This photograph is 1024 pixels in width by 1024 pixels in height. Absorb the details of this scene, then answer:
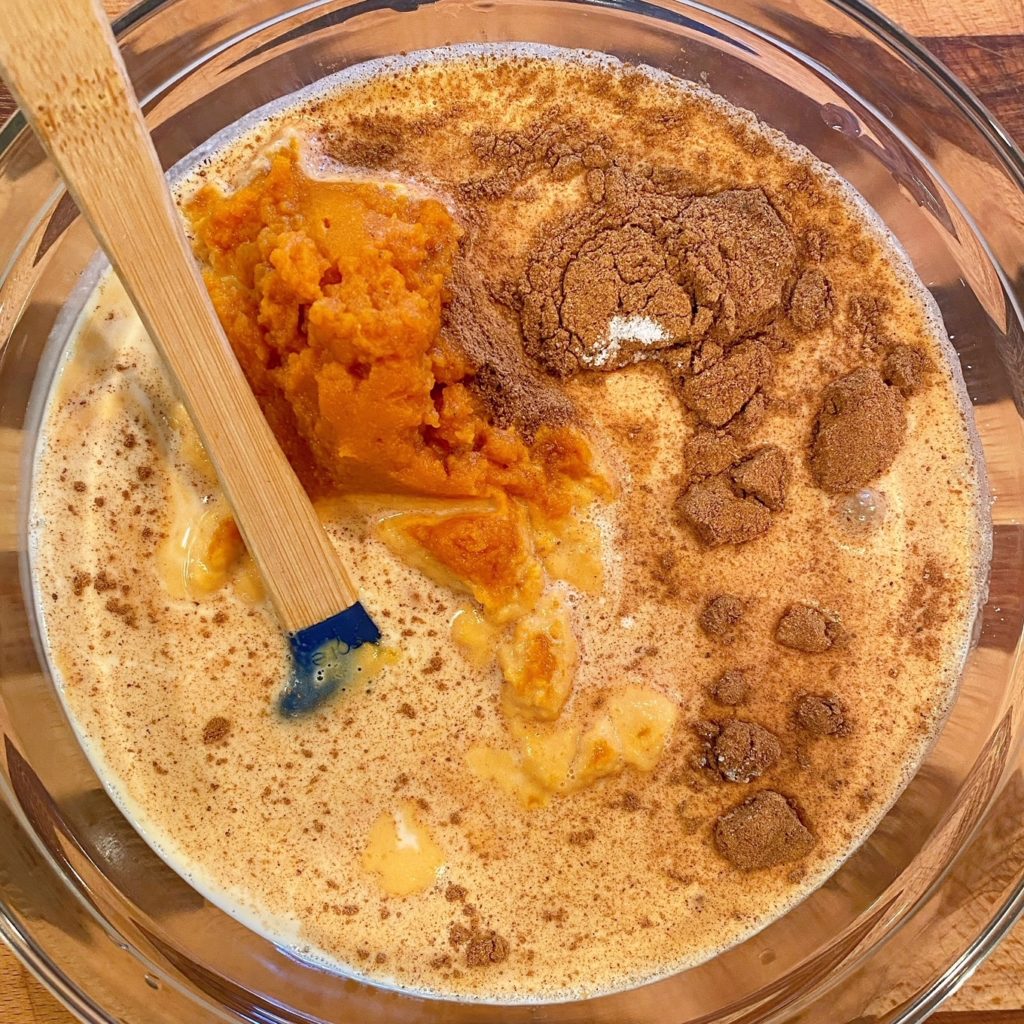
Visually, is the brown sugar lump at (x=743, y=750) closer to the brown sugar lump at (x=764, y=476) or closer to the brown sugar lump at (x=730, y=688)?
the brown sugar lump at (x=730, y=688)

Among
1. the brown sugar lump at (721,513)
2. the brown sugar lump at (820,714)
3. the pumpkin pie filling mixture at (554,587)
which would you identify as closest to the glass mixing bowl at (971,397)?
the pumpkin pie filling mixture at (554,587)

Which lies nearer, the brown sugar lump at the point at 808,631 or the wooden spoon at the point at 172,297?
→ the wooden spoon at the point at 172,297

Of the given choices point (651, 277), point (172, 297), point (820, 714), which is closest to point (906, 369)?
point (651, 277)

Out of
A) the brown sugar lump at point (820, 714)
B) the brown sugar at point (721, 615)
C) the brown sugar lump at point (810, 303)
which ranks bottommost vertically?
the brown sugar lump at point (820, 714)

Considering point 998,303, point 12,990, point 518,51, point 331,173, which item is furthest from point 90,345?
point 998,303

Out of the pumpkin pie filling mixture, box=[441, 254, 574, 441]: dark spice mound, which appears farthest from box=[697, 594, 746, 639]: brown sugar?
box=[441, 254, 574, 441]: dark spice mound

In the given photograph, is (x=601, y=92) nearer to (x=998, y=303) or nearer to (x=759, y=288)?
(x=759, y=288)
